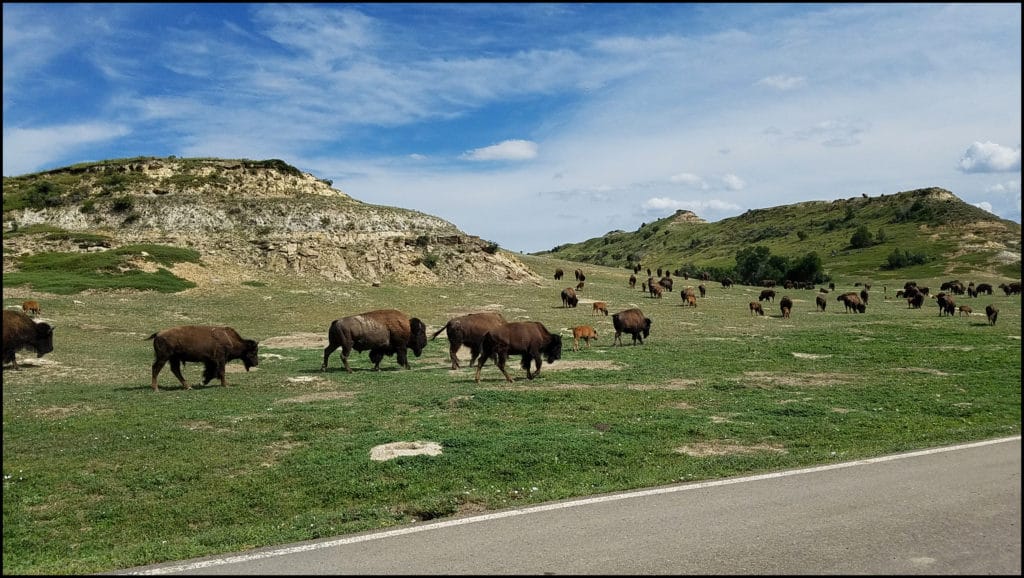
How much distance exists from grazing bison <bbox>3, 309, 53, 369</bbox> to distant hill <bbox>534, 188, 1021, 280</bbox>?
97856 millimetres

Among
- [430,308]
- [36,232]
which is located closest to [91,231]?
[36,232]

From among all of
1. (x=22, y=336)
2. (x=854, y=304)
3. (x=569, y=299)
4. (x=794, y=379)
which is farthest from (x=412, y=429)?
(x=854, y=304)

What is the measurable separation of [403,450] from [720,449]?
5.69 meters

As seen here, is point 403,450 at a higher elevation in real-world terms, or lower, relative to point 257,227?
lower

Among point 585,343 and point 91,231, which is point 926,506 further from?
point 91,231

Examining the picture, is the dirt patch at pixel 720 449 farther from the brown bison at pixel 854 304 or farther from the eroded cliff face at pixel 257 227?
the eroded cliff face at pixel 257 227

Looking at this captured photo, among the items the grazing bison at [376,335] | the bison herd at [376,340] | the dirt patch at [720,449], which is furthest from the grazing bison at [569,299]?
the dirt patch at [720,449]

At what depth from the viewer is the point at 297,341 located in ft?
104

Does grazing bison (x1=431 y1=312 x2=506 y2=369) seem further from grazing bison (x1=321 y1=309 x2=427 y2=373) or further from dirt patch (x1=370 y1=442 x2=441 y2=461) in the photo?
dirt patch (x1=370 y1=442 x2=441 y2=461)

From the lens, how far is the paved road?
6273mm

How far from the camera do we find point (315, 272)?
57.3 meters

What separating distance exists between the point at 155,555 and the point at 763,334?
102 ft

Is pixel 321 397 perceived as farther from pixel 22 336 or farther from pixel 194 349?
pixel 22 336

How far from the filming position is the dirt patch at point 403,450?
36.8 ft
